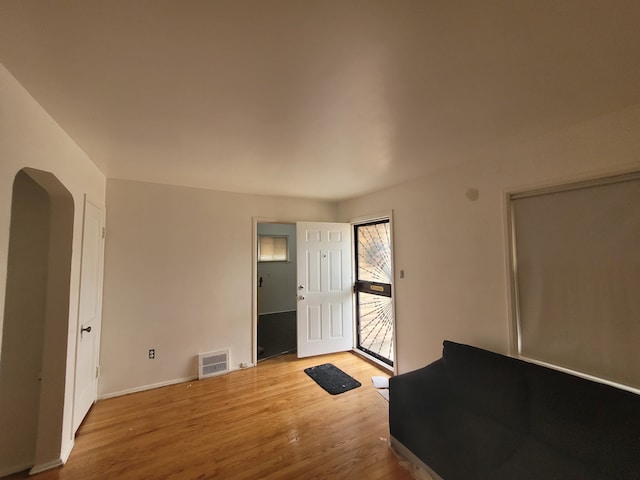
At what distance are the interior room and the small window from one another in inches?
114

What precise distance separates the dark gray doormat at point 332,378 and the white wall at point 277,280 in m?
3.25

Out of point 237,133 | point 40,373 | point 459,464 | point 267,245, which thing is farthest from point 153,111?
point 267,245

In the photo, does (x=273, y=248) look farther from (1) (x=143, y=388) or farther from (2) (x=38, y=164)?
(2) (x=38, y=164)

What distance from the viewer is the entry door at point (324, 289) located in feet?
12.3

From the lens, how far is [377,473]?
1758 millimetres

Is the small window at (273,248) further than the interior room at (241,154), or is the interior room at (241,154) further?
the small window at (273,248)

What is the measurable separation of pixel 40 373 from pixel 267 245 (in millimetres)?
4805

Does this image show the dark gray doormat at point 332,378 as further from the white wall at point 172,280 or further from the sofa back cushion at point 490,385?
the sofa back cushion at point 490,385

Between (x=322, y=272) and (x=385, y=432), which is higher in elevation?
(x=322, y=272)

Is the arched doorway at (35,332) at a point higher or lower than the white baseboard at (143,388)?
higher

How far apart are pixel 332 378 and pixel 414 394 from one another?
142 centimetres

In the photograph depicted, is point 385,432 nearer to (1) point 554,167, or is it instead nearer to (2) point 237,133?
(1) point 554,167

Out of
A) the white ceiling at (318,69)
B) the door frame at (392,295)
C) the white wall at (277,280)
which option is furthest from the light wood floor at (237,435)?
the white wall at (277,280)

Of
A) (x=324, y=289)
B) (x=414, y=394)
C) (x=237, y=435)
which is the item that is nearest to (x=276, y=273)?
(x=324, y=289)
